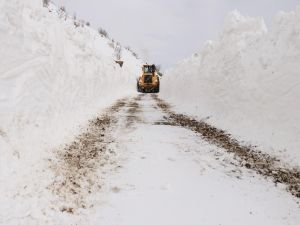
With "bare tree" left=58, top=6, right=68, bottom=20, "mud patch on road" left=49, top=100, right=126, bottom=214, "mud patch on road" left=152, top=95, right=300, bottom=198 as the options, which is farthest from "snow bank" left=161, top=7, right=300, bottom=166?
"bare tree" left=58, top=6, right=68, bottom=20

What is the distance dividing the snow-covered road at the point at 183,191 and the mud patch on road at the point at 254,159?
0.78 ft

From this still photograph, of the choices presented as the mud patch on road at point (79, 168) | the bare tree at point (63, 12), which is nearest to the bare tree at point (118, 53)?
the bare tree at point (63, 12)

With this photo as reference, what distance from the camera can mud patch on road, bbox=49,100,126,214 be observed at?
5.63m

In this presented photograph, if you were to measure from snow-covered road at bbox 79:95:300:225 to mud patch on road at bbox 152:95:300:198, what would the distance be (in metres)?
0.24

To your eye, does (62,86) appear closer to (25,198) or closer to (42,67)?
(42,67)

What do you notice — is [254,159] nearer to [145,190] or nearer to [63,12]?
[145,190]

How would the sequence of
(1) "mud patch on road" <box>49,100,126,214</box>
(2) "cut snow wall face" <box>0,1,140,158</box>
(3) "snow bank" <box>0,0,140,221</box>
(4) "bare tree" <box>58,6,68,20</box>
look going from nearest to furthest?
(1) "mud patch on road" <box>49,100,126,214</box>
(3) "snow bank" <box>0,0,140,221</box>
(2) "cut snow wall face" <box>0,1,140,158</box>
(4) "bare tree" <box>58,6,68,20</box>

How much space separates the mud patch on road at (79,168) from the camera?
18.5ft

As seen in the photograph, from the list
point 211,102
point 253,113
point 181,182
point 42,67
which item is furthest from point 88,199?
point 211,102

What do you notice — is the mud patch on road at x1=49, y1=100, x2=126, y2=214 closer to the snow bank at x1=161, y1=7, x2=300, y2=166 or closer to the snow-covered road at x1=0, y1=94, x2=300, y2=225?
the snow-covered road at x1=0, y1=94, x2=300, y2=225

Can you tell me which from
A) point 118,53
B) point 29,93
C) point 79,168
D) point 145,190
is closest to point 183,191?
point 145,190

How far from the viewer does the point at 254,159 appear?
326 inches

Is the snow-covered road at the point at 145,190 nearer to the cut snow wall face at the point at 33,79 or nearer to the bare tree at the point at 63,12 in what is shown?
the cut snow wall face at the point at 33,79

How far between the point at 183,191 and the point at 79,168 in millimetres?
2029
